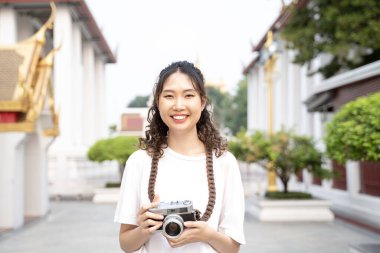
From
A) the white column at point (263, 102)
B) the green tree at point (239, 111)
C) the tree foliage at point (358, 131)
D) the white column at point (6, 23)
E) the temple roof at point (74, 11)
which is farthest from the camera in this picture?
the green tree at point (239, 111)

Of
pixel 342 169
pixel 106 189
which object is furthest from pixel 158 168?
pixel 106 189

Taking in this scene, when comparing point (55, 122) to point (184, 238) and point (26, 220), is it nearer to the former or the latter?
point (26, 220)

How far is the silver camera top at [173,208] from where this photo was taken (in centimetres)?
207

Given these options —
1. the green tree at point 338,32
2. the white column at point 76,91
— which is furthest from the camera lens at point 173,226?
the white column at point 76,91

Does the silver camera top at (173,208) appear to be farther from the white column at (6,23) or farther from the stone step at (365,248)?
the white column at (6,23)

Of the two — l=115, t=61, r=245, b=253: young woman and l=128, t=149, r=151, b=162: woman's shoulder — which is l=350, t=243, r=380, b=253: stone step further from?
l=128, t=149, r=151, b=162: woman's shoulder

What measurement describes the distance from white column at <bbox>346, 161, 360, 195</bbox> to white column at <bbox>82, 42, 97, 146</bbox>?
2341 cm

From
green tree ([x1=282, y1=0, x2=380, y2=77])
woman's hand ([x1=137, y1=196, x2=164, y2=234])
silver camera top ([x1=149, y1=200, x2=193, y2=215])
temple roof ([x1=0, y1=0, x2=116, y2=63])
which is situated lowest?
woman's hand ([x1=137, y1=196, x2=164, y2=234])

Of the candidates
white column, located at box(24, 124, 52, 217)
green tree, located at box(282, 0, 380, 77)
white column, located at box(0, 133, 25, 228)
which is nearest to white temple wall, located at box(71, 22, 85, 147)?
white column, located at box(24, 124, 52, 217)

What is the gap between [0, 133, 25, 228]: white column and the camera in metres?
11.6

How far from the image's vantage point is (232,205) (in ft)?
7.88

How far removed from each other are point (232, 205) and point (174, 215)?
0.44 m

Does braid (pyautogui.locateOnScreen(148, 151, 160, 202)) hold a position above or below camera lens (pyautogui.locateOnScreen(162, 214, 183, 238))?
above

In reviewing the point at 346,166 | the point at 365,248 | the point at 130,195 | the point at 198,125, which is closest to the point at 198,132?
the point at 198,125
